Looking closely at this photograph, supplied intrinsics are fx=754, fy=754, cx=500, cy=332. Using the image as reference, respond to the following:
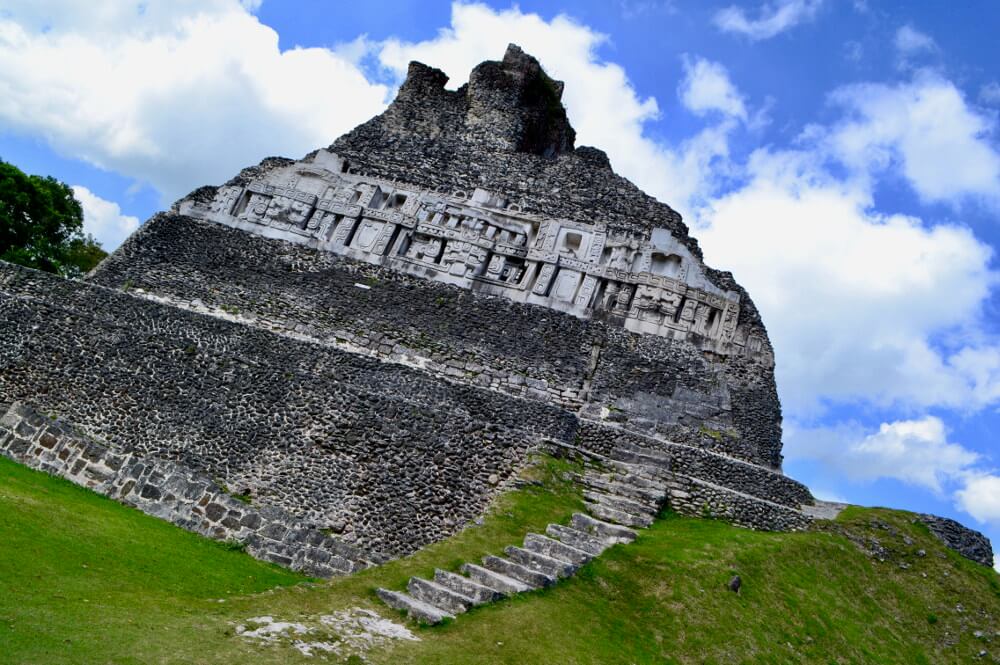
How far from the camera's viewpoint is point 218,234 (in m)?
21.8

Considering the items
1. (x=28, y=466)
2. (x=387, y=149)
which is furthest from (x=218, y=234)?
(x=28, y=466)

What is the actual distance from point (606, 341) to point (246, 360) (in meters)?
8.94

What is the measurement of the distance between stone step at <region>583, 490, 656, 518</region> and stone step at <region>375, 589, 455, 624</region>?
5193mm

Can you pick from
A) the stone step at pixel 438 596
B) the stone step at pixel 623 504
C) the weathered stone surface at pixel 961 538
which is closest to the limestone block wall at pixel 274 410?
the stone step at pixel 623 504

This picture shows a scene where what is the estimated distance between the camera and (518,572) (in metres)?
9.98

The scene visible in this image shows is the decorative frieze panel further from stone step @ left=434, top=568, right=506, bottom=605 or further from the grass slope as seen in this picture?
stone step @ left=434, top=568, right=506, bottom=605

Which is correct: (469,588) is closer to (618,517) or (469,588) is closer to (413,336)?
(618,517)

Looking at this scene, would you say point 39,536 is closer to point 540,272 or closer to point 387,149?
point 540,272

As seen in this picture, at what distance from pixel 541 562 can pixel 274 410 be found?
7657 millimetres

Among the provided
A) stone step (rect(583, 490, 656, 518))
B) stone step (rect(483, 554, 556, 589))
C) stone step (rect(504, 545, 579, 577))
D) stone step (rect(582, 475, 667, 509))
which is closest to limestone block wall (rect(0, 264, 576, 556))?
stone step (rect(582, 475, 667, 509))

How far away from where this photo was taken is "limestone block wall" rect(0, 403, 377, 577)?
1309 cm

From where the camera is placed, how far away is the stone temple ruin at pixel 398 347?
14.4m

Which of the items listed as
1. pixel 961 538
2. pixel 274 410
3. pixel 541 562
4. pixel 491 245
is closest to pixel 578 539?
pixel 541 562

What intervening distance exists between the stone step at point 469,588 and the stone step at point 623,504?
4.40 metres
